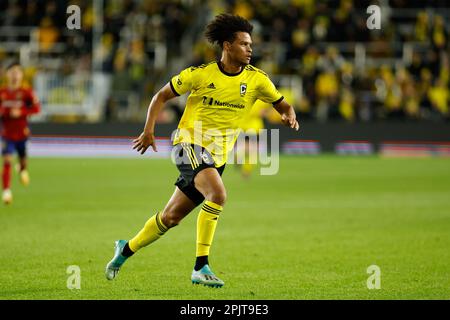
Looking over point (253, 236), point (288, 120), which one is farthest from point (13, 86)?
point (288, 120)

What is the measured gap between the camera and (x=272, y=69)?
102 feet

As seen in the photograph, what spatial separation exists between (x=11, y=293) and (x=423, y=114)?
905 inches

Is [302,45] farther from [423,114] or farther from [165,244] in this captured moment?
[165,244]

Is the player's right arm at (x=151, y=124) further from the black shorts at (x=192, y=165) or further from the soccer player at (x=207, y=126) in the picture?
the black shorts at (x=192, y=165)

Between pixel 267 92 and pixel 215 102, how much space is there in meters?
0.57

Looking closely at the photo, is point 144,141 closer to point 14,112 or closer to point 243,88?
point 243,88

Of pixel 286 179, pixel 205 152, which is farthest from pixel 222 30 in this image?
pixel 286 179

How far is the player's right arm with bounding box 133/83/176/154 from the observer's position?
8375 mm

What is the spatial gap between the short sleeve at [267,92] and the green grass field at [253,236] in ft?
5.84

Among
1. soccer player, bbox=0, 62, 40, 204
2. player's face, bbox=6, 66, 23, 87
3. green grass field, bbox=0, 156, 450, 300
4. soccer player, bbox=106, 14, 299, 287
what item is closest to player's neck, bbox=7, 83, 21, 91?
soccer player, bbox=0, 62, 40, 204

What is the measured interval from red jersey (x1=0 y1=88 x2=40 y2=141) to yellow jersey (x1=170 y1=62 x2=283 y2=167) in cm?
869

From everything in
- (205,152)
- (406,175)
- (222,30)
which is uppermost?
(222,30)

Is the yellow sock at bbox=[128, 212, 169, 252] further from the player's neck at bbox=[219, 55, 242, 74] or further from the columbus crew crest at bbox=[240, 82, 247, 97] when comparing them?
the player's neck at bbox=[219, 55, 242, 74]
